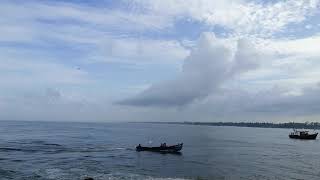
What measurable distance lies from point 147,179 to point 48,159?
1313 inches

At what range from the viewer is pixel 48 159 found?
86625 mm

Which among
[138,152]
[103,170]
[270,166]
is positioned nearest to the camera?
[103,170]

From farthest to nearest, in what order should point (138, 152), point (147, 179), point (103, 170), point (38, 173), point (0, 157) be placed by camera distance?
1. point (138, 152)
2. point (0, 157)
3. point (103, 170)
4. point (38, 173)
5. point (147, 179)

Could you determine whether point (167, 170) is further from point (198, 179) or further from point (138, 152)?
point (138, 152)

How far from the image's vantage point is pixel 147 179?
61219 millimetres

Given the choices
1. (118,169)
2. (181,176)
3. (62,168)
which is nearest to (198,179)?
(181,176)

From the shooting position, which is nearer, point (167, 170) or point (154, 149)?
point (167, 170)

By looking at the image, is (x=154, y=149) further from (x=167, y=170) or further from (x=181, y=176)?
(x=181, y=176)

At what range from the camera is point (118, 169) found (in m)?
73.2

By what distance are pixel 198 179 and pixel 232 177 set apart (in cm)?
634

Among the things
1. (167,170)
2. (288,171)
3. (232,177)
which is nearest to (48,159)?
(167,170)

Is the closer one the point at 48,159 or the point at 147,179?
the point at 147,179

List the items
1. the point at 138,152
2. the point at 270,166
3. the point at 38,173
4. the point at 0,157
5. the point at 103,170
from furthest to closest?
1. the point at 138,152
2. the point at 0,157
3. the point at 270,166
4. the point at 103,170
5. the point at 38,173

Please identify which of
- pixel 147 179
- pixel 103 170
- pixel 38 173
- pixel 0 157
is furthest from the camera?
pixel 0 157
